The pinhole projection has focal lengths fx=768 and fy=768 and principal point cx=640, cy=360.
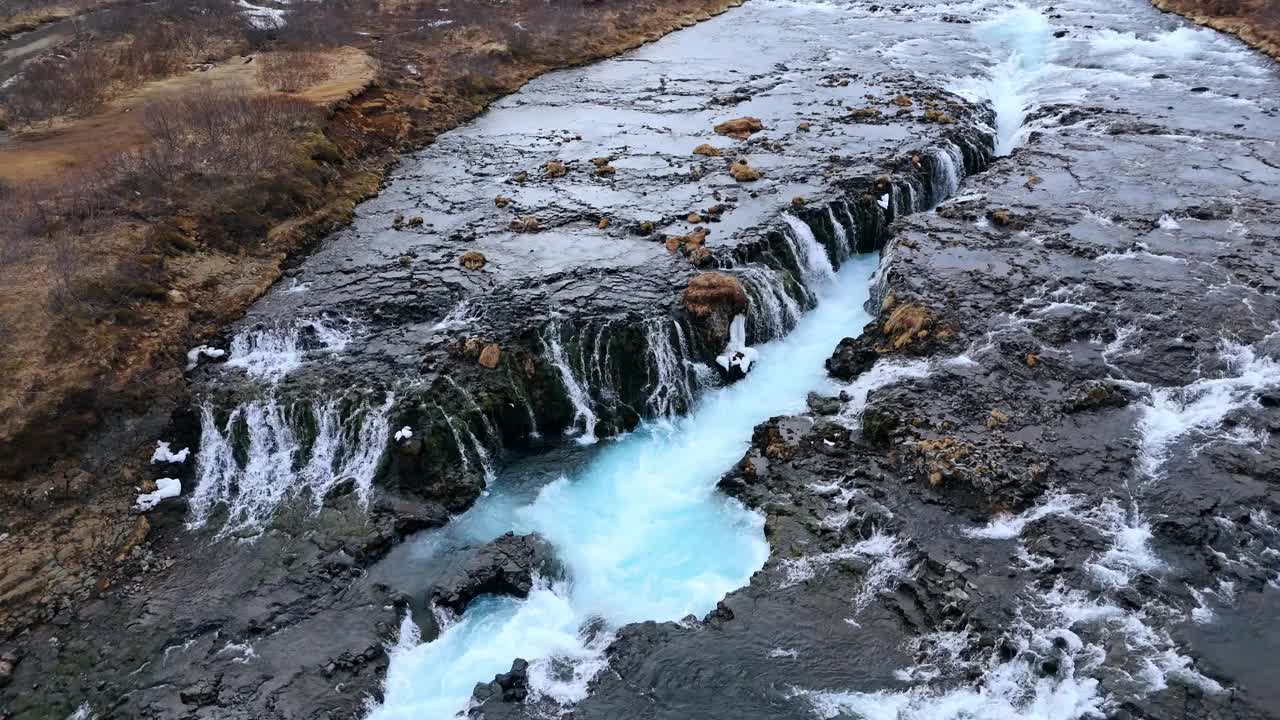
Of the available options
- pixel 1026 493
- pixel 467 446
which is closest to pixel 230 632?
pixel 467 446

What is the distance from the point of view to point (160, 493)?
1436 cm

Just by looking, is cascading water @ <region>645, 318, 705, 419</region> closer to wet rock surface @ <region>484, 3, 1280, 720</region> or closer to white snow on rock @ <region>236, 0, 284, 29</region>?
wet rock surface @ <region>484, 3, 1280, 720</region>

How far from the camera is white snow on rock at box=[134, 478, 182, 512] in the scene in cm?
1412

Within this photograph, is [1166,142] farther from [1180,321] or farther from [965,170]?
[1180,321]

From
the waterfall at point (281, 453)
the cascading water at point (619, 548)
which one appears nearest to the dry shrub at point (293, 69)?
the waterfall at point (281, 453)

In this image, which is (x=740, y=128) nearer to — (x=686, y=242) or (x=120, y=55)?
(x=686, y=242)

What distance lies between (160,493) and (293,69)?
877 inches

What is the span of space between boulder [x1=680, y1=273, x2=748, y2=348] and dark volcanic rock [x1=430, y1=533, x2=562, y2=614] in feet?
21.8

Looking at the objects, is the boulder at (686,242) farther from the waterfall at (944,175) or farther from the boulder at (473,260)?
the waterfall at (944,175)

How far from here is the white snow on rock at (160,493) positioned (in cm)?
1412

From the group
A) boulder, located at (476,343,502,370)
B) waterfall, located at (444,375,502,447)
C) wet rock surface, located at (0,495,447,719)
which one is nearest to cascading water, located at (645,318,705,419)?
boulder, located at (476,343,502,370)

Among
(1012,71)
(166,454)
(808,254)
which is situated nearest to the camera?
(166,454)

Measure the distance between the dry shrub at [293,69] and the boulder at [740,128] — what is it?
15.9 m

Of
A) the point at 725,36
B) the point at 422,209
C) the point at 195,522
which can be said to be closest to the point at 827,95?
the point at 725,36
